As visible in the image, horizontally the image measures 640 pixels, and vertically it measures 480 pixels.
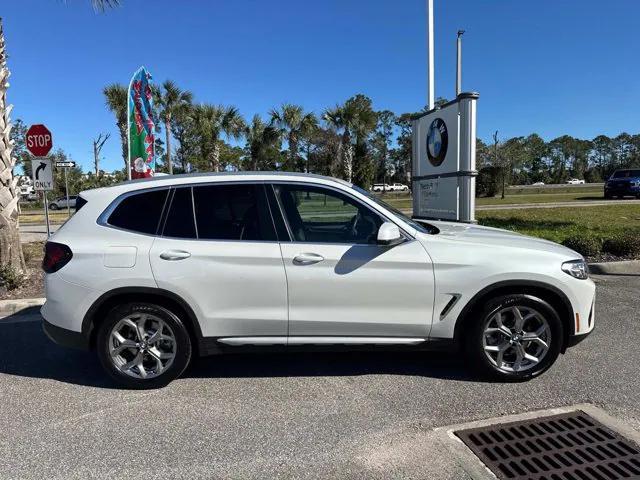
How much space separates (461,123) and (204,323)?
20.6ft

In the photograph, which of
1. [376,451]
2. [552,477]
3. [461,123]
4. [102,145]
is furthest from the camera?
[102,145]

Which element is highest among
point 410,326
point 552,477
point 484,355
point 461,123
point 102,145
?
point 102,145

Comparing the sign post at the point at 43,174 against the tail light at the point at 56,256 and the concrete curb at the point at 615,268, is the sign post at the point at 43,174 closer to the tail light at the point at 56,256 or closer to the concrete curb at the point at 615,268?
the tail light at the point at 56,256

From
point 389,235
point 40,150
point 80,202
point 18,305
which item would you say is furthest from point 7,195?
point 389,235

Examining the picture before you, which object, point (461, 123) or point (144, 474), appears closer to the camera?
point (144, 474)

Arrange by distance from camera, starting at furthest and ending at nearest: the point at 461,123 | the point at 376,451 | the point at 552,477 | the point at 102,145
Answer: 1. the point at 102,145
2. the point at 461,123
3. the point at 376,451
4. the point at 552,477

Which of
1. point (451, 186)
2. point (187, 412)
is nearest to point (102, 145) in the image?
point (451, 186)

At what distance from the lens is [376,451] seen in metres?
3.13

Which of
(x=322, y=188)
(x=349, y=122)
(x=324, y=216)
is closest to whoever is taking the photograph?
(x=322, y=188)

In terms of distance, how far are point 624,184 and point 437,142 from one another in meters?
23.0

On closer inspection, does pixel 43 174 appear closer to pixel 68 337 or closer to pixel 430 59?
pixel 68 337

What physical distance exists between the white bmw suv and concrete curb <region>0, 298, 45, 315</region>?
3.15 metres

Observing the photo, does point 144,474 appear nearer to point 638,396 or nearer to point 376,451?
point 376,451

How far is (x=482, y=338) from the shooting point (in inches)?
159
